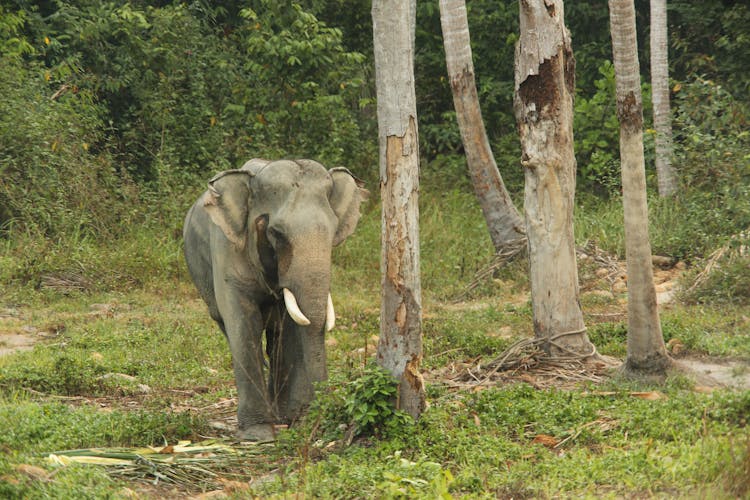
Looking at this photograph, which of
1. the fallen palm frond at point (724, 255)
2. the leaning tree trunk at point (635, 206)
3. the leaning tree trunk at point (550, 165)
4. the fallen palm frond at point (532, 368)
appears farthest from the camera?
the fallen palm frond at point (724, 255)

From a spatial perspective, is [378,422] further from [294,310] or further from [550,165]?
[550,165]

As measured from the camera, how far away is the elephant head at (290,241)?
20.6 ft

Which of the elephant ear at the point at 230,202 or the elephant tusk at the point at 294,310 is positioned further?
the elephant ear at the point at 230,202

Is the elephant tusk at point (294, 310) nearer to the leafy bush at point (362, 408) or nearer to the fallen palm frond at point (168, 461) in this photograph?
the leafy bush at point (362, 408)

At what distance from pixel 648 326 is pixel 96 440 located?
360cm

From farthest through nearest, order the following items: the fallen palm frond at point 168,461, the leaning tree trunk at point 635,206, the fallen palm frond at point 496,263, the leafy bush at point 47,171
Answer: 1. the leafy bush at point 47,171
2. the fallen palm frond at point 496,263
3. the leaning tree trunk at point 635,206
4. the fallen palm frond at point 168,461

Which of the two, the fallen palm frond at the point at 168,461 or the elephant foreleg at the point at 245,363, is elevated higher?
the elephant foreleg at the point at 245,363

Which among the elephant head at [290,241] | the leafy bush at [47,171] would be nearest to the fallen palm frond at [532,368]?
the elephant head at [290,241]

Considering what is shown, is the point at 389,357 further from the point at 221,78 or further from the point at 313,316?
the point at 221,78

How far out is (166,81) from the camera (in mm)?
14938

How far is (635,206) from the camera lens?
7090mm

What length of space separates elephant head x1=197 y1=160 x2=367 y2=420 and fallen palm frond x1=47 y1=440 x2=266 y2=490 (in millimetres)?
772

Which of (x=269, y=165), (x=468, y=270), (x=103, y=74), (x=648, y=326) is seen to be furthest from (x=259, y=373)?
(x=103, y=74)

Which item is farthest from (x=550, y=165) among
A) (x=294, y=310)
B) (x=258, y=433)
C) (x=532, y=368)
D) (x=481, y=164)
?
(x=481, y=164)
